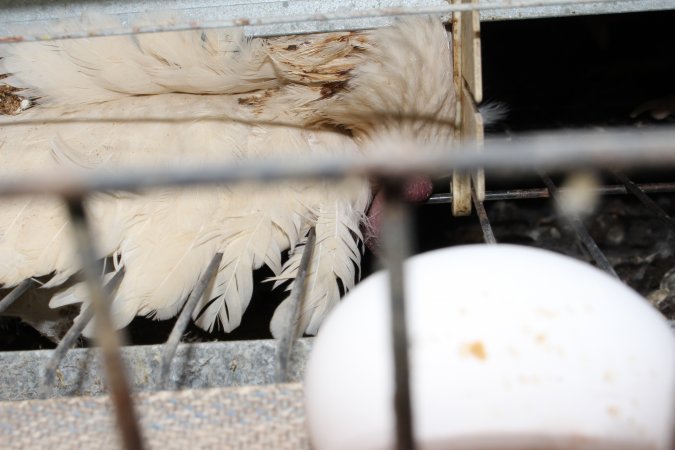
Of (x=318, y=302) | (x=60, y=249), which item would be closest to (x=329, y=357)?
(x=318, y=302)

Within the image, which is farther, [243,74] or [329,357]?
[243,74]

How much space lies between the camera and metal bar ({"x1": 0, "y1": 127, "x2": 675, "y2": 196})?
0.38m

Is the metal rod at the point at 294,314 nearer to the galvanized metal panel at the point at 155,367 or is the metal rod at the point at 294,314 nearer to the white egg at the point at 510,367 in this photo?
the galvanized metal panel at the point at 155,367

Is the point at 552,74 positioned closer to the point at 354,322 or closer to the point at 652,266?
the point at 652,266

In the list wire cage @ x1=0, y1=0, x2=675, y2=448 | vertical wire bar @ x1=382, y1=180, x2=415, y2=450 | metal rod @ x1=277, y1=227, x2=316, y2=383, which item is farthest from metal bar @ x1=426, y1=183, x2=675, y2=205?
vertical wire bar @ x1=382, y1=180, x2=415, y2=450

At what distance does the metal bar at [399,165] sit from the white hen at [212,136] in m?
0.83

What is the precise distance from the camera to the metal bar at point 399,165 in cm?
38

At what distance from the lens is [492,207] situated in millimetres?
2154

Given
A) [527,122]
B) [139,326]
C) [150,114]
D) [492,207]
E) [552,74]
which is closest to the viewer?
[150,114]

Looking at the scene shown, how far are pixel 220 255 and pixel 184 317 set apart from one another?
0.77ft

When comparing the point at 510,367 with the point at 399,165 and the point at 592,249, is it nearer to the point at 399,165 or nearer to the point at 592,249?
the point at 399,165

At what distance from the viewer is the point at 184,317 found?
107 centimetres

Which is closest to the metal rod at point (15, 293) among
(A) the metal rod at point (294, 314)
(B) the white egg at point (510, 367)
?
(A) the metal rod at point (294, 314)

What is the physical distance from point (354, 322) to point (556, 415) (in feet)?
0.65
